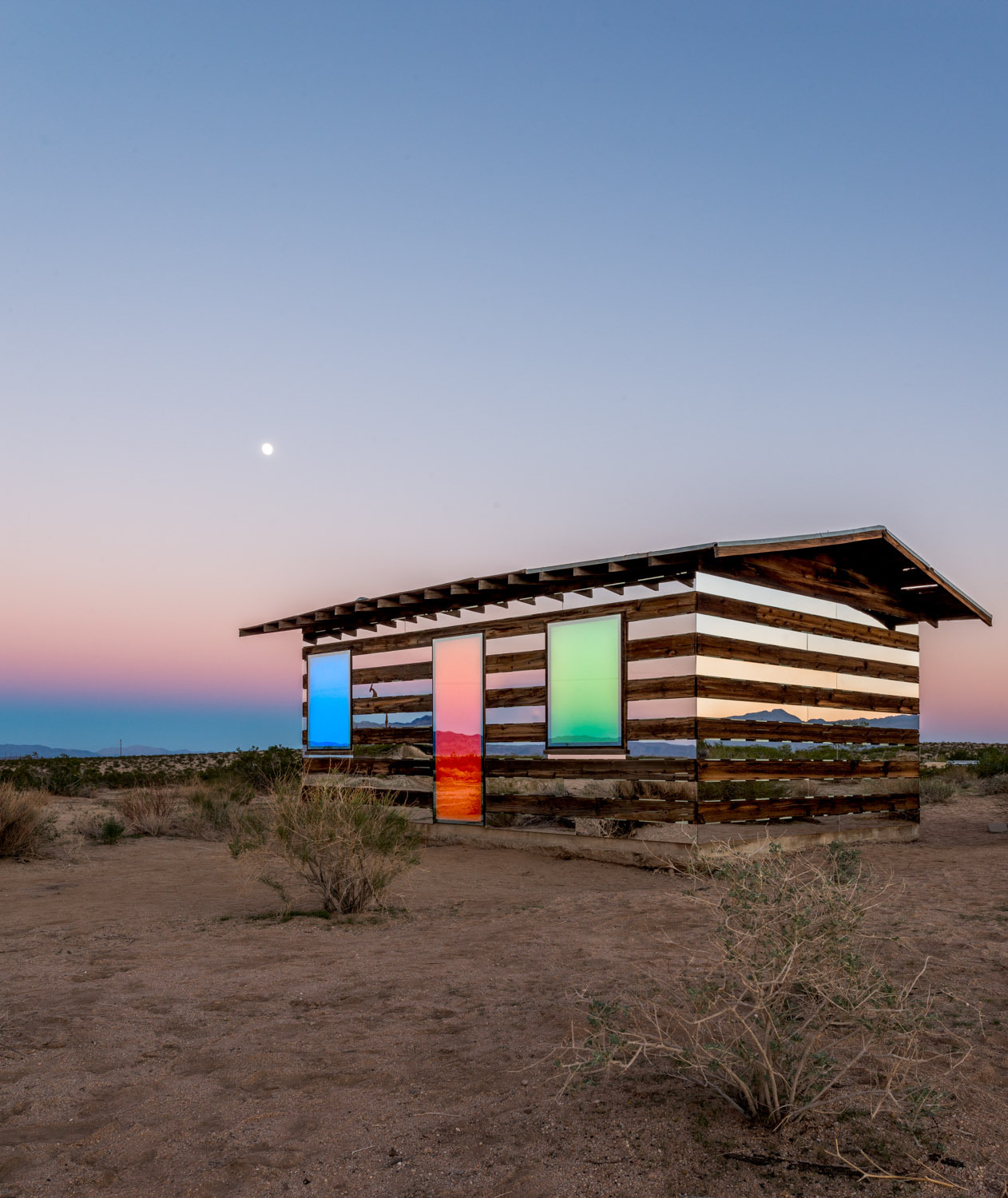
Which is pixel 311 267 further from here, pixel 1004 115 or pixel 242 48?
pixel 1004 115

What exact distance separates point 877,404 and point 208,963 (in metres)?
11.2

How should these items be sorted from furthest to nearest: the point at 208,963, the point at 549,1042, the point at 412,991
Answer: the point at 208,963 < the point at 412,991 < the point at 549,1042

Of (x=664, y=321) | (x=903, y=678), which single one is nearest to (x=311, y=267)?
(x=664, y=321)

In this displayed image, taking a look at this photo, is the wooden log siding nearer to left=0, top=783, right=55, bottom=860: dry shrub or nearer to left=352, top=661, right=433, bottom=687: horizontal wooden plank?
left=352, top=661, right=433, bottom=687: horizontal wooden plank

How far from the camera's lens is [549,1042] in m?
3.85

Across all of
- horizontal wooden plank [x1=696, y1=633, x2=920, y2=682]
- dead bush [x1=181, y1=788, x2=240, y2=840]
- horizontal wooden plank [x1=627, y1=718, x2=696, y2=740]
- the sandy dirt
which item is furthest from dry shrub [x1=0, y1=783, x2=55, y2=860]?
horizontal wooden plank [x1=696, y1=633, x2=920, y2=682]

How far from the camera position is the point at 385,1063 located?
3.67m

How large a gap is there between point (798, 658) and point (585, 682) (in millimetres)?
2826

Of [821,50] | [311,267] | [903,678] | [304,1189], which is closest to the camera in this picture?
[304,1189]

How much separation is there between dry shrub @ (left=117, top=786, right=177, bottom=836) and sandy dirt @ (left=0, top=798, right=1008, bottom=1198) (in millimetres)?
6349

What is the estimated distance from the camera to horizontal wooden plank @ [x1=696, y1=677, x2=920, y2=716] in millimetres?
9555

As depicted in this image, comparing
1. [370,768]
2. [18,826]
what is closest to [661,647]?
[370,768]

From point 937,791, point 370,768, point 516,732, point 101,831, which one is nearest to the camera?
point 516,732

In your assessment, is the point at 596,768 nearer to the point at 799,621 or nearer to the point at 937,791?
the point at 799,621
